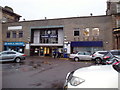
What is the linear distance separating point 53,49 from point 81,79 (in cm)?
2074

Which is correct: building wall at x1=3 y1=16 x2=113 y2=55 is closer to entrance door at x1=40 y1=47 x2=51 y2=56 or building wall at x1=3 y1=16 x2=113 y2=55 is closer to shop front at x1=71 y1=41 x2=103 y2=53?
shop front at x1=71 y1=41 x2=103 y2=53

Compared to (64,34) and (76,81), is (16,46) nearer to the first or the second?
(64,34)

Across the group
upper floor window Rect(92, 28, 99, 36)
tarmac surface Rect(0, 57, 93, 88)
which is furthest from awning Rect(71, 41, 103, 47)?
tarmac surface Rect(0, 57, 93, 88)

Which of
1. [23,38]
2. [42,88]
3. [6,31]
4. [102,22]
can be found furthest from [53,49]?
[42,88]

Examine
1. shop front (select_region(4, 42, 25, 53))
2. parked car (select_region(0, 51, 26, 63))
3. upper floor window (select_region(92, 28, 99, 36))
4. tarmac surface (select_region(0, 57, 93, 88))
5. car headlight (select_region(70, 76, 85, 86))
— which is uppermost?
upper floor window (select_region(92, 28, 99, 36))

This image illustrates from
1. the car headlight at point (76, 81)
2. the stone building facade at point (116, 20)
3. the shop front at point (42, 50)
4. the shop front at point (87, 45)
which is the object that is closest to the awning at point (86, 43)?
the shop front at point (87, 45)

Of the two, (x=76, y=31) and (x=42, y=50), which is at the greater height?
(x=76, y=31)

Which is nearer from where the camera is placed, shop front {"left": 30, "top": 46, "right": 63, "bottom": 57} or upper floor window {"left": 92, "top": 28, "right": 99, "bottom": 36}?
upper floor window {"left": 92, "top": 28, "right": 99, "bottom": 36}

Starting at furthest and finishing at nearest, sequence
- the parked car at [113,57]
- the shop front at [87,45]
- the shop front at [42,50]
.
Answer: the shop front at [42,50], the shop front at [87,45], the parked car at [113,57]

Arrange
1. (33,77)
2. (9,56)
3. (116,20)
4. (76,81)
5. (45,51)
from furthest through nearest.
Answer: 1. (45,51)
2. (116,20)
3. (9,56)
4. (33,77)
5. (76,81)

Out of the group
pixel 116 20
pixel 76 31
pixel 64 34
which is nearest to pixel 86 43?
pixel 76 31

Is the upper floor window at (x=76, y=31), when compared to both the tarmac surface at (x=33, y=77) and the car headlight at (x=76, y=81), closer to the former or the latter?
the tarmac surface at (x=33, y=77)

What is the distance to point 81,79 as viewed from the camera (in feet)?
7.40

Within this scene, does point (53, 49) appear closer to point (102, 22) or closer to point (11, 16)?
point (102, 22)
